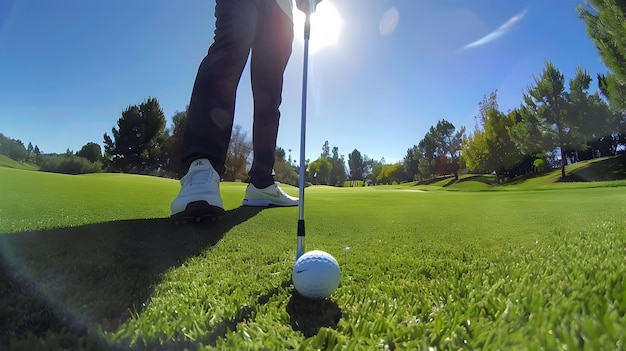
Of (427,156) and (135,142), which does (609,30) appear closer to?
(135,142)

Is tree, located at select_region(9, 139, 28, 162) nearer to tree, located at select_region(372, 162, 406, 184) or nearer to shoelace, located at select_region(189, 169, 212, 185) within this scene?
shoelace, located at select_region(189, 169, 212, 185)

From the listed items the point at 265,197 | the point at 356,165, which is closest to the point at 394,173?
the point at 356,165

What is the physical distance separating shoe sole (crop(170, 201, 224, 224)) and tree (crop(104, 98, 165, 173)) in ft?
119

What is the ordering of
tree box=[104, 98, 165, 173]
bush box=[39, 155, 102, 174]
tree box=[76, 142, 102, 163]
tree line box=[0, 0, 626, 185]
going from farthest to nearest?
tree box=[76, 142, 102, 163]
tree box=[104, 98, 165, 173]
bush box=[39, 155, 102, 174]
tree line box=[0, 0, 626, 185]

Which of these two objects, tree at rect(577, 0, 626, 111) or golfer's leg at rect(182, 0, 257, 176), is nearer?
golfer's leg at rect(182, 0, 257, 176)

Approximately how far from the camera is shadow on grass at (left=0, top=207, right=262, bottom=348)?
2.66 ft

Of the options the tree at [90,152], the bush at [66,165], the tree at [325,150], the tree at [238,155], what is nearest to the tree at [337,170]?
the tree at [325,150]

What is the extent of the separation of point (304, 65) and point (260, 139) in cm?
155

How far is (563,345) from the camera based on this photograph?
24.1 inches

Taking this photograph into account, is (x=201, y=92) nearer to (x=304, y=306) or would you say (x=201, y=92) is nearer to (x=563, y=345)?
(x=304, y=306)

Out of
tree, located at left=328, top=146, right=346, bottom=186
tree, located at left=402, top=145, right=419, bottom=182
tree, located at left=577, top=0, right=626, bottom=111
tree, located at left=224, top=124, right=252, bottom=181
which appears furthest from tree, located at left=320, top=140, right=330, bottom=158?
tree, located at left=577, top=0, right=626, bottom=111

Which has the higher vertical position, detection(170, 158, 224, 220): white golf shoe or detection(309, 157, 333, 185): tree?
detection(309, 157, 333, 185): tree

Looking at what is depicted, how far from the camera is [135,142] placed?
34.4m

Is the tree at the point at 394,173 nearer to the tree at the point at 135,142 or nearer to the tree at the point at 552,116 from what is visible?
the tree at the point at 552,116
